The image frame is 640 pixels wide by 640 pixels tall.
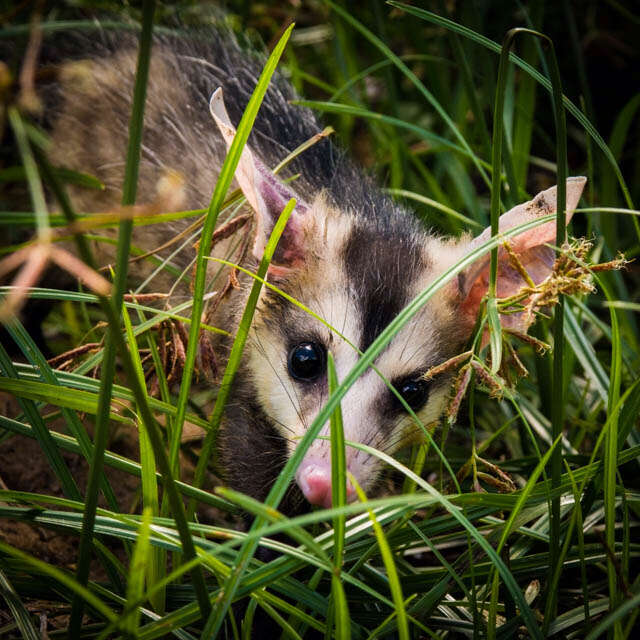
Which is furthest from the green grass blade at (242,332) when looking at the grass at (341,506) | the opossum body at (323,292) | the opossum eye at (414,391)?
the opossum eye at (414,391)

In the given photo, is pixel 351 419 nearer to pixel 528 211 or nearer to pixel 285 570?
pixel 285 570

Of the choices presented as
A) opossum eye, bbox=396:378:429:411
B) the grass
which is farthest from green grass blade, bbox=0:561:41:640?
opossum eye, bbox=396:378:429:411

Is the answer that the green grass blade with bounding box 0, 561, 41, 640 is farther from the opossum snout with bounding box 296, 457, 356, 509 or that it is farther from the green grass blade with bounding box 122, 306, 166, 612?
the opossum snout with bounding box 296, 457, 356, 509

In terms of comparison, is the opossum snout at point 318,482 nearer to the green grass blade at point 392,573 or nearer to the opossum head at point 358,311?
the opossum head at point 358,311

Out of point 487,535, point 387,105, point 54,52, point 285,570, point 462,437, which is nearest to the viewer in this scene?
point 285,570

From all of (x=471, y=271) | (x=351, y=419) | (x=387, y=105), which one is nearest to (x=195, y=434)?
(x=351, y=419)

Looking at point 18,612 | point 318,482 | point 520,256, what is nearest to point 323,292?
point 520,256

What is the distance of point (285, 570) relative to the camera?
1.29m

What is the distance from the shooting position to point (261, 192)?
1742mm

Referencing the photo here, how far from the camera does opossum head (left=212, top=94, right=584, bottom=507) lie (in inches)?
67.0

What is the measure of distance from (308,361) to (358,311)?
176 mm

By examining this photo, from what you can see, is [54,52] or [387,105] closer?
[54,52]

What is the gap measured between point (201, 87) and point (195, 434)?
4.32 feet

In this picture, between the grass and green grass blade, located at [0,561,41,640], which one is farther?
green grass blade, located at [0,561,41,640]
